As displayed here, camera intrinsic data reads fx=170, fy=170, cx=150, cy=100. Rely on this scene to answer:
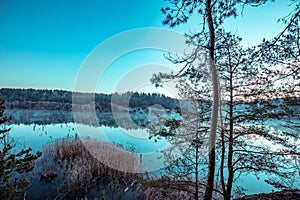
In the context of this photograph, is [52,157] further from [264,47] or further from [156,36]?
[264,47]

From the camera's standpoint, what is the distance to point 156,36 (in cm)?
346

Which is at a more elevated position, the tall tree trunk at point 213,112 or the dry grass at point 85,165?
the tall tree trunk at point 213,112

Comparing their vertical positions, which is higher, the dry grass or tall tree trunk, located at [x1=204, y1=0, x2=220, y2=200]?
tall tree trunk, located at [x1=204, y1=0, x2=220, y2=200]

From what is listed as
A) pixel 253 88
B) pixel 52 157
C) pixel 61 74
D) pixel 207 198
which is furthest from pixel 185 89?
pixel 61 74

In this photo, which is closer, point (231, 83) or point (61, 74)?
point (231, 83)

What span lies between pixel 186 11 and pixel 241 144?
246 centimetres

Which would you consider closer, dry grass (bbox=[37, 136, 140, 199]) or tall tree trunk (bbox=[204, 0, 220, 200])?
tall tree trunk (bbox=[204, 0, 220, 200])

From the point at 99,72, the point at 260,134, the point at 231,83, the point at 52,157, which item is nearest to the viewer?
the point at 260,134

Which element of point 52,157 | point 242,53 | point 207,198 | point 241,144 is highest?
point 242,53

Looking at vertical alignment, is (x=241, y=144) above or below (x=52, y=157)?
above

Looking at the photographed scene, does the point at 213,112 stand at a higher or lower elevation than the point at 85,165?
higher

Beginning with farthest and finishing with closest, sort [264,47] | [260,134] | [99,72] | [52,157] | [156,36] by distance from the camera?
1. [52,157]
2. [99,72]
3. [156,36]
4. [260,134]
5. [264,47]

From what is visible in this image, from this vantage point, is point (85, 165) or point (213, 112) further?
point (85, 165)

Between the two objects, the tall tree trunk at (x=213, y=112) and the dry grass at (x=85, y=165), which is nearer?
the tall tree trunk at (x=213, y=112)
